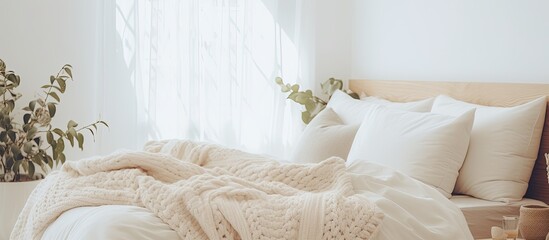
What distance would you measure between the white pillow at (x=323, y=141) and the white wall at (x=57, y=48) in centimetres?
127

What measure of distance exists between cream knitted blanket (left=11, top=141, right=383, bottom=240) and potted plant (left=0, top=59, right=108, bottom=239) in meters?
1.38

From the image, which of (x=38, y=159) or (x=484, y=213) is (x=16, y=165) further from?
(x=484, y=213)

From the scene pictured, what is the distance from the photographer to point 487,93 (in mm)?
3682

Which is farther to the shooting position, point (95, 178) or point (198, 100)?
point (198, 100)

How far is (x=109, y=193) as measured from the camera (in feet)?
8.32

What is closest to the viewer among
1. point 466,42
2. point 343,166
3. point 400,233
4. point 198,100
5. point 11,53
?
→ point 400,233

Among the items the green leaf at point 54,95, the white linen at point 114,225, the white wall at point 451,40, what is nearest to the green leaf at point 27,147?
the green leaf at point 54,95

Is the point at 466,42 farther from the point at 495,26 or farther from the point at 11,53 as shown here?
the point at 11,53

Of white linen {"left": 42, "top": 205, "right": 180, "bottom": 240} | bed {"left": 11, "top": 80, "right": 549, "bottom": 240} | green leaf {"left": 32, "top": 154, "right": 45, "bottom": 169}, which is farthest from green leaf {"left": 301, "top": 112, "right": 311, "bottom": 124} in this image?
white linen {"left": 42, "top": 205, "right": 180, "bottom": 240}

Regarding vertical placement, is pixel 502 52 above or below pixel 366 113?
above

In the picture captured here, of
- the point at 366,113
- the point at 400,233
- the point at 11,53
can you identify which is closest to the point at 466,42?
the point at 366,113

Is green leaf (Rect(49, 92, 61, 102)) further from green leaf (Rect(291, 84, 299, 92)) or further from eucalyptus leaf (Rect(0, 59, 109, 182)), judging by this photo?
green leaf (Rect(291, 84, 299, 92))

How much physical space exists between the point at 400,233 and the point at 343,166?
31 centimetres

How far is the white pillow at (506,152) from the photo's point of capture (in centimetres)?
328
